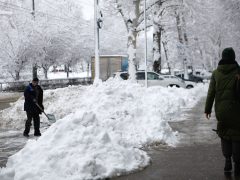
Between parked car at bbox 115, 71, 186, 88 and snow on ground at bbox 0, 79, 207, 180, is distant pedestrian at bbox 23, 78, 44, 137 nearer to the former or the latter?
snow on ground at bbox 0, 79, 207, 180

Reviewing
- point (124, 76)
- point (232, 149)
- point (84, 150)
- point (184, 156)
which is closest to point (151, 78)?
point (124, 76)

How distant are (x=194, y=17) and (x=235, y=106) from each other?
93.8ft

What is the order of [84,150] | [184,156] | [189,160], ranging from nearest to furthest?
[84,150] < [189,160] < [184,156]

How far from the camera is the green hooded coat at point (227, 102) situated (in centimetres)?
638

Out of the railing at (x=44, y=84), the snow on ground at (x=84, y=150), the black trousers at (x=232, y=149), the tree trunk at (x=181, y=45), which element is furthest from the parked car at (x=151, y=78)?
the black trousers at (x=232, y=149)

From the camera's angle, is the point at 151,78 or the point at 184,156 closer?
the point at 184,156

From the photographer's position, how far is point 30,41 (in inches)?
1631

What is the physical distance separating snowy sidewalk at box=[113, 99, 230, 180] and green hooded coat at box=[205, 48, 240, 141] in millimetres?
772

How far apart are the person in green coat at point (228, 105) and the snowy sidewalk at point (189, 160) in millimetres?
532

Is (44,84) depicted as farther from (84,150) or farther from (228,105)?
(228,105)

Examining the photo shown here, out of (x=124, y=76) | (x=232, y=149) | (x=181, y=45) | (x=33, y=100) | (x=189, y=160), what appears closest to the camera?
(x=232, y=149)

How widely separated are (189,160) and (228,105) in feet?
6.58

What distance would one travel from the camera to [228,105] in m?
6.39

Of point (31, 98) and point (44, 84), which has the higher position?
point (31, 98)
